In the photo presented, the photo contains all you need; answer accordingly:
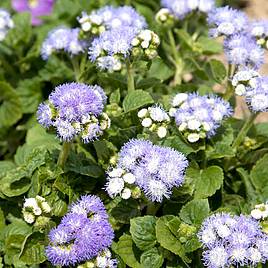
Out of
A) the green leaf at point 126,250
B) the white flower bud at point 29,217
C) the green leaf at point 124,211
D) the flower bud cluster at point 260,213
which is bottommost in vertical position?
the green leaf at point 126,250

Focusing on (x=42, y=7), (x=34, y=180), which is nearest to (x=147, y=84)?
(x=34, y=180)

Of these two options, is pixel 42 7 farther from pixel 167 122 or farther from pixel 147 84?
pixel 167 122

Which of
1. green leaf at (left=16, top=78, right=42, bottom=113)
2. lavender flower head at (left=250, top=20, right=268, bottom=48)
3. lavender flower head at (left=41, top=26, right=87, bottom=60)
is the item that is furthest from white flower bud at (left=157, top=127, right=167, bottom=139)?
green leaf at (left=16, top=78, right=42, bottom=113)

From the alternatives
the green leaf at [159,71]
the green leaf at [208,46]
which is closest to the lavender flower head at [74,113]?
the green leaf at [159,71]

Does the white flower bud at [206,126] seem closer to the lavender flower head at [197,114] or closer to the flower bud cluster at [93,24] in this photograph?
the lavender flower head at [197,114]

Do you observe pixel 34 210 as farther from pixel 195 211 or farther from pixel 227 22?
pixel 227 22
